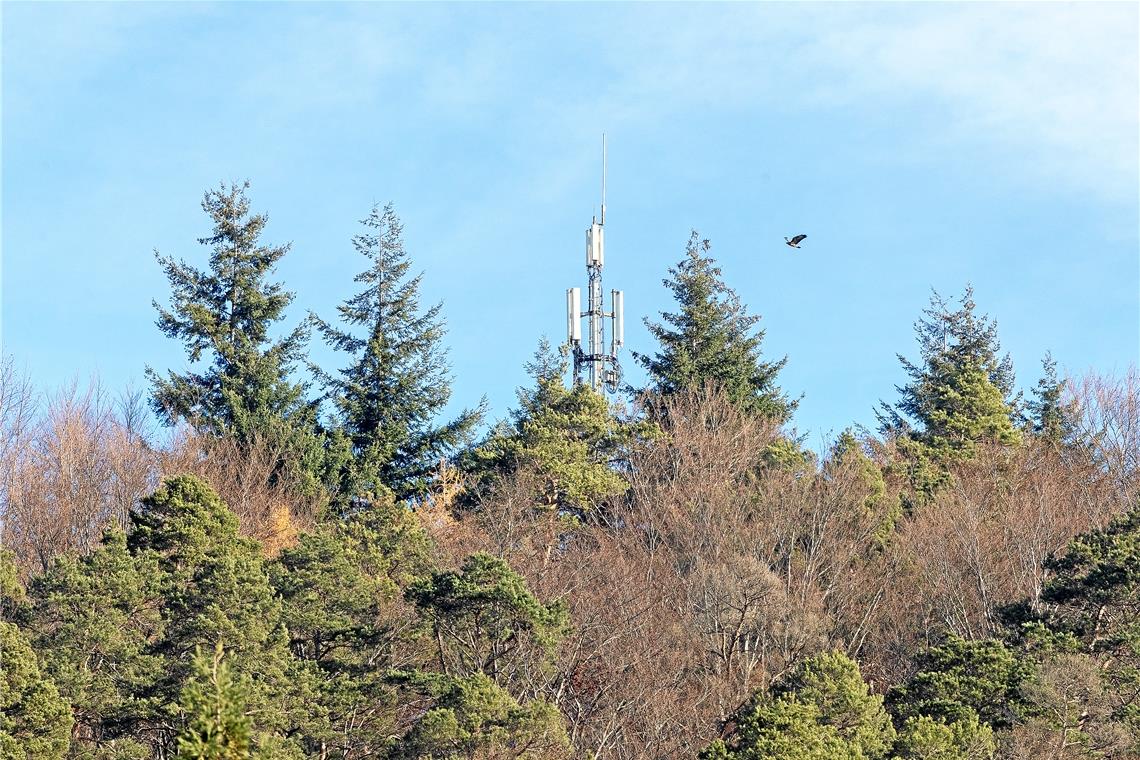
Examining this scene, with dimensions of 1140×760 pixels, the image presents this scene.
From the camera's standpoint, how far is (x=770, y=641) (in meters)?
30.9

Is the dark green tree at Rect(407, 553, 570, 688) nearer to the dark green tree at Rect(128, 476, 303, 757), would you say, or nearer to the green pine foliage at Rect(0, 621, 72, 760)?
the dark green tree at Rect(128, 476, 303, 757)

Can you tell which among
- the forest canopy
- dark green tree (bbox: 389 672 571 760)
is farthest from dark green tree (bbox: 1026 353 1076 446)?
dark green tree (bbox: 389 672 571 760)

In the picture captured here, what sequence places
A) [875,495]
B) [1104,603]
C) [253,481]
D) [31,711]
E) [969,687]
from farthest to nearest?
1. [253,481]
2. [875,495]
3. [1104,603]
4. [969,687]
5. [31,711]

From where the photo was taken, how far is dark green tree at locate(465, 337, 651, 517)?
121 feet

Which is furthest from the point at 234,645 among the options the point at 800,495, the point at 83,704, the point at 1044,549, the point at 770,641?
the point at 1044,549

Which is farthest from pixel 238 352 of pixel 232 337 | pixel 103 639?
pixel 103 639

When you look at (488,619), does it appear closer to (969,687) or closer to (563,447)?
(969,687)

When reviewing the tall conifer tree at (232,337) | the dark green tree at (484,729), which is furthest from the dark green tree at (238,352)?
the dark green tree at (484,729)

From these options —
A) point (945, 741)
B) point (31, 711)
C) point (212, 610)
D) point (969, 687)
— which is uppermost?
point (212, 610)

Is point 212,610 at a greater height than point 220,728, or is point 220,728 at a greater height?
point 212,610

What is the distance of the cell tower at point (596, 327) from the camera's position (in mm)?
42625

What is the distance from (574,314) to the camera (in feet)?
141

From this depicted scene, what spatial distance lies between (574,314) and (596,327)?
71 centimetres

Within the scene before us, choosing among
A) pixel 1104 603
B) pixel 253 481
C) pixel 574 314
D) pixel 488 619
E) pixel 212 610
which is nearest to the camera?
pixel 212 610
